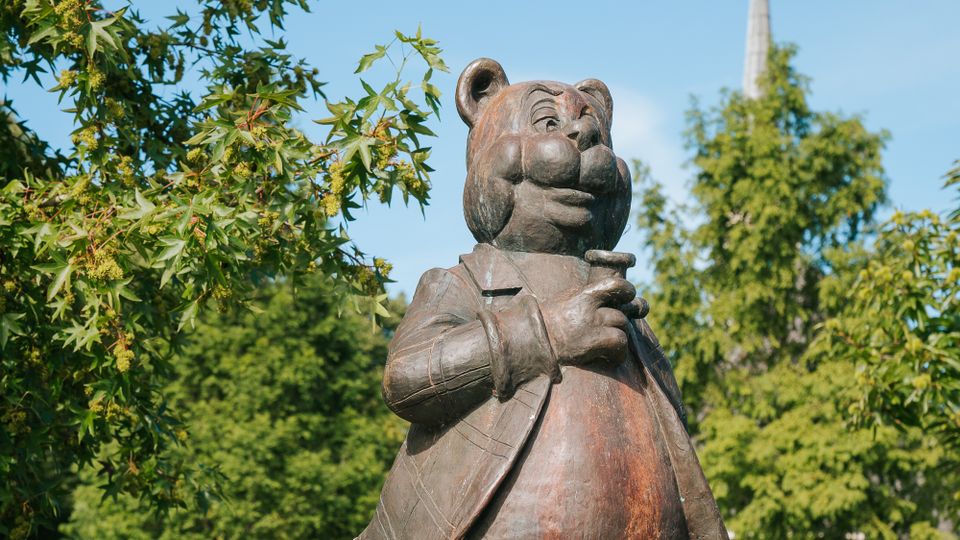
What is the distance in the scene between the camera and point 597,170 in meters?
4.91

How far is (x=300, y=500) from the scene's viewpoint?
68.9ft

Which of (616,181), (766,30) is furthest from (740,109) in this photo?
(616,181)

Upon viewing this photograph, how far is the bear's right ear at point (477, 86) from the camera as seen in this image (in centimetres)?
530

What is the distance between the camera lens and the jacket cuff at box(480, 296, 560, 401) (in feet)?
14.8

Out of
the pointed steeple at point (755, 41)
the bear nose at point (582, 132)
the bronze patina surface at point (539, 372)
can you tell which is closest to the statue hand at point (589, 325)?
the bronze patina surface at point (539, 372)

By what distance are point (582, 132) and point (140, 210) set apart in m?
3.26

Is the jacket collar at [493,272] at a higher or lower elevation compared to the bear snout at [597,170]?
lower

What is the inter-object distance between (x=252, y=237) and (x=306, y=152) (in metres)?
0.63

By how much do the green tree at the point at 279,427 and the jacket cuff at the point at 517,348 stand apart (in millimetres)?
16328

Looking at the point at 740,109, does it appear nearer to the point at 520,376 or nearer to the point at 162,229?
the point at 162,229

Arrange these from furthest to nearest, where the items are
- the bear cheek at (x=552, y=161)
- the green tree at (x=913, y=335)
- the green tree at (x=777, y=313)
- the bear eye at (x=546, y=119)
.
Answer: the green tree at (x=777, y=313), the green tree at (x=913, y=335), the bear eye at (x=546, y=119), the bear cheek at (x=552, y=161)

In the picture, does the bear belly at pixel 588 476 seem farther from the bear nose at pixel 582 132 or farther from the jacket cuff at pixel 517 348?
the bear nose at pixel 582 132

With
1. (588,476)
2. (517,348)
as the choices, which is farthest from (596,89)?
(588,476)

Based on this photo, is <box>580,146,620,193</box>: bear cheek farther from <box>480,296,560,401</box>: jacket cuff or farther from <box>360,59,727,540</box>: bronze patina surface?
<box>480,296,560,401</box>: jacket cuff
